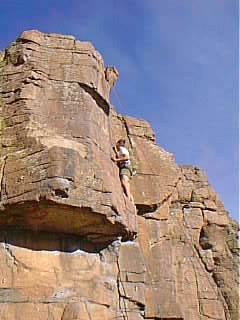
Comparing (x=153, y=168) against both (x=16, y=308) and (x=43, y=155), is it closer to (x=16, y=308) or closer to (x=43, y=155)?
(x=43, y=155)

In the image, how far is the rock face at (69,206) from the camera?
470 inches

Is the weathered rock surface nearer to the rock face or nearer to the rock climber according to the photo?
the rock face

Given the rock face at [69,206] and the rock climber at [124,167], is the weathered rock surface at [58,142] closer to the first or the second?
the rock face at [69,206]

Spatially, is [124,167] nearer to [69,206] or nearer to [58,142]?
[58,142]

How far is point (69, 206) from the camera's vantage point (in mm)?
11883

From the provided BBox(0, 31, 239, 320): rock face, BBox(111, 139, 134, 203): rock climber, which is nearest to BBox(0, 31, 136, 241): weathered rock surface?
BBox(0, 31, 239, 320): rock face

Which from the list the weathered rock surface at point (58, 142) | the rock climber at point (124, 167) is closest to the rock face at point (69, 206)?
the weathered rock surface at point (58, 142)

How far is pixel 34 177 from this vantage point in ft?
39.2

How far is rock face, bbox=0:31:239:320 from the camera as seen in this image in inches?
470

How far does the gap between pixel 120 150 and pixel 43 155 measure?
3367mm

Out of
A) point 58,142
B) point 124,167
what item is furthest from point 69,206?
point 124,167

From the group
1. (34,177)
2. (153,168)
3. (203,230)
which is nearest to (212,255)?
(203,230)

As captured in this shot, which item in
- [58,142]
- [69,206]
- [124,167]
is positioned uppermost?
[58,142]

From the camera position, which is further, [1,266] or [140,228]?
[140,228]
